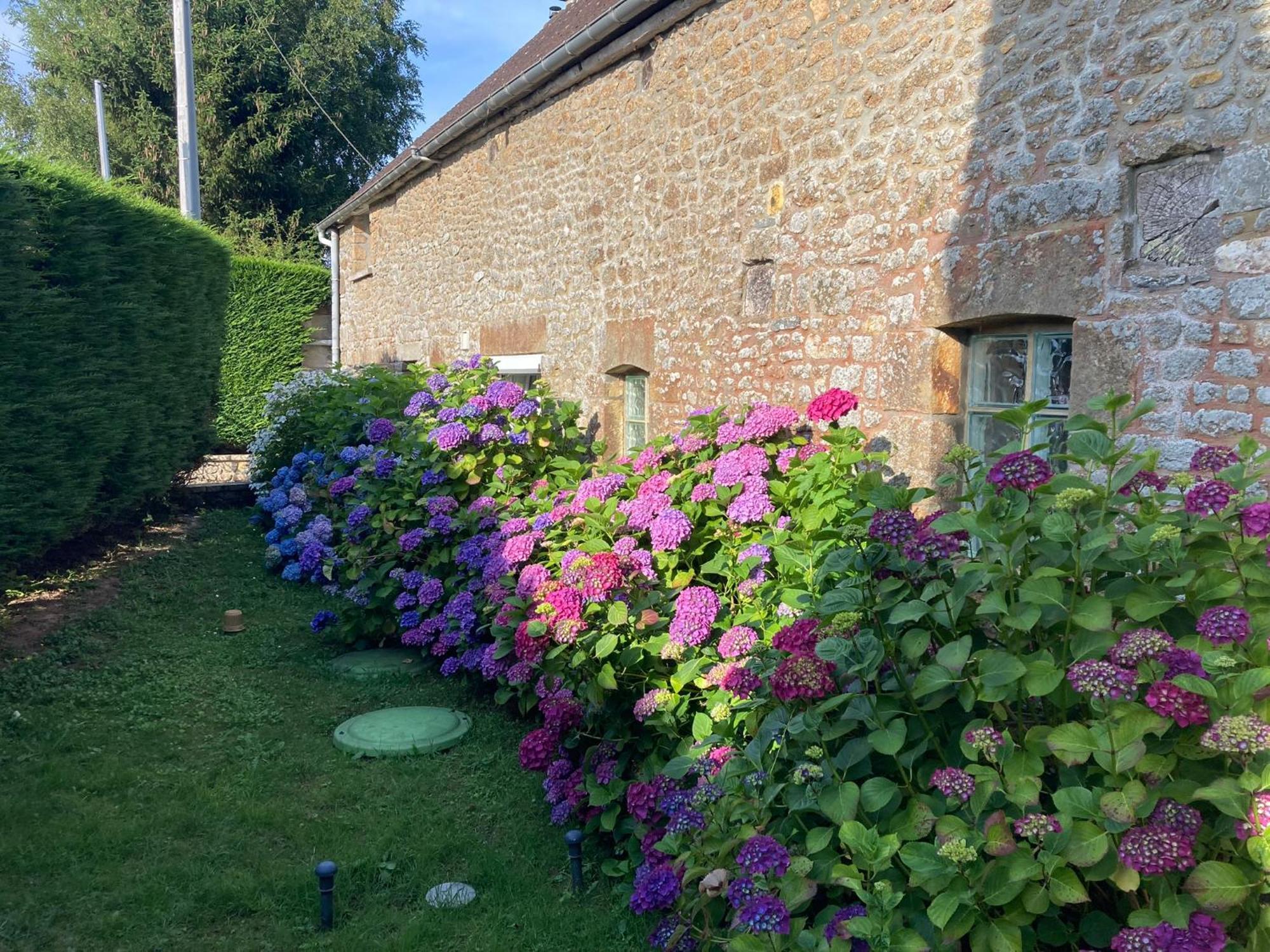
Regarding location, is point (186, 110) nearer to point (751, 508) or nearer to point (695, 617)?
point (751, 508)

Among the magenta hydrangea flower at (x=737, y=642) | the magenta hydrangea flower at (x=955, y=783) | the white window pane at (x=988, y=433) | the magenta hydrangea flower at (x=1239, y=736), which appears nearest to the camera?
the magenta hydrangea flower at (x=1239, y=736)

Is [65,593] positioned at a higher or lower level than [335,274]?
lower

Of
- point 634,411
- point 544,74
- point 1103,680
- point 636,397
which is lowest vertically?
point 1103,680

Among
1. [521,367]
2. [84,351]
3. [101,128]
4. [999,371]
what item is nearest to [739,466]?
[999,371]

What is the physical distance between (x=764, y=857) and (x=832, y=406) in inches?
104

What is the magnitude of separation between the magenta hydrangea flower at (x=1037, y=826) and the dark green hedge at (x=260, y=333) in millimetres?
15266

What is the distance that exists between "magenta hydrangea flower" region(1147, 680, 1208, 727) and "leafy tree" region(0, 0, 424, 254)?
74.5ft

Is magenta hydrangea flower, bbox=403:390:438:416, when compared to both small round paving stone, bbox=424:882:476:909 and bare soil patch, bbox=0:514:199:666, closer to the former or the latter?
bare soil patch, bbox=0:514:199:666

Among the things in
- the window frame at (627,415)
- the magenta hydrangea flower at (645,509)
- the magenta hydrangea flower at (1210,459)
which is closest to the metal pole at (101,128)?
the window frame at (627,415)

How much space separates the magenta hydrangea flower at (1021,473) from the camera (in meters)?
2.14

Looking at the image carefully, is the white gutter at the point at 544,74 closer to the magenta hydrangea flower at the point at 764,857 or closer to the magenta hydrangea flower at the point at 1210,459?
the magenta hydrangea flower at the point at 1210,459

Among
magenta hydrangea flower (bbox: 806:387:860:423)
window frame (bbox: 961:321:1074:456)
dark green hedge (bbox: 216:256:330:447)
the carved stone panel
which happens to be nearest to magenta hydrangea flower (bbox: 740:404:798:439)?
magenta hydrangea flower (bbox: 806:387:860:423)

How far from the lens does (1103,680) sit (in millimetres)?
1777

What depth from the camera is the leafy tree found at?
21156 mm
